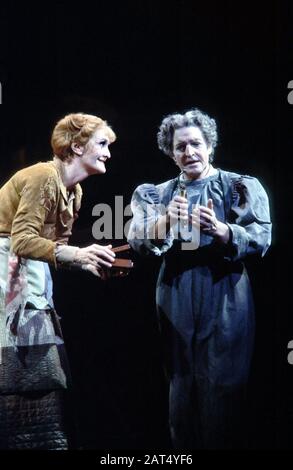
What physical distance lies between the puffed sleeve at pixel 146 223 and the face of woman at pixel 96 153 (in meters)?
0.17

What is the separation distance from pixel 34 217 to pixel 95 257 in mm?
244

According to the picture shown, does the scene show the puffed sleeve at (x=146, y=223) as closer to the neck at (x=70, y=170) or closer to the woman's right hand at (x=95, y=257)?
the woman's right hand at (x=95, y=257)

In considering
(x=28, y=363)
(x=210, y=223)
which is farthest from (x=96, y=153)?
(x=28, y=363)

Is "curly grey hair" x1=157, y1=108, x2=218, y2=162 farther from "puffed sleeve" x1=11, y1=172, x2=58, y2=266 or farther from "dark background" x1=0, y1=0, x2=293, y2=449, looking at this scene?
"puffed sleeve" x1=11, y1=172, x2=58, y2=266

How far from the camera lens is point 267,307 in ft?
7.86

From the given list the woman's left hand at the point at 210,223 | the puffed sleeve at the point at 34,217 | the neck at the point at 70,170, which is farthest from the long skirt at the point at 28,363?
the woman's left hand at the point at 210,223

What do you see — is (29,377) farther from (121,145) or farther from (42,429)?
(121,145)

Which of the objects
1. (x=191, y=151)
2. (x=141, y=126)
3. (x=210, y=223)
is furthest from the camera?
(x=141, y=126)

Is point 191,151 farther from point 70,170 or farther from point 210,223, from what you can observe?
point 70,170

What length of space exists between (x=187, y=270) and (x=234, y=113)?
0.67 metres

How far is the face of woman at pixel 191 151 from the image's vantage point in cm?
221

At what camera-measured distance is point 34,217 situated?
6.94 feet

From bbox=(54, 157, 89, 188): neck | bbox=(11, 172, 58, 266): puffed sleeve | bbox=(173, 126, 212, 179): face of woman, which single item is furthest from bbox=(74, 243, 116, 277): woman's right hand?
bbox=(173, 126, 212, 179): face of woman

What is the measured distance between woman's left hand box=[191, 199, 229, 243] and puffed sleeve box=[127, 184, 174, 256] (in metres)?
0.16
